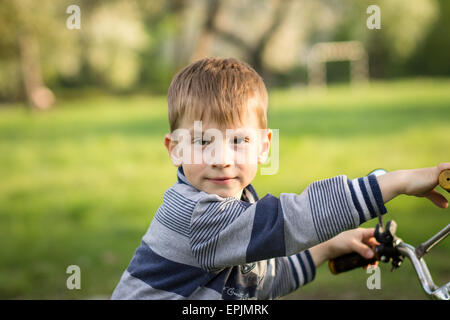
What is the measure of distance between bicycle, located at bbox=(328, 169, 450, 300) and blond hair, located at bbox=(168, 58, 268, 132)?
419 millimetres

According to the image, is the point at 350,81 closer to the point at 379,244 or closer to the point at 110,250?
the point at 110,250

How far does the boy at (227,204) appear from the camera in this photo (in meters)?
1.31

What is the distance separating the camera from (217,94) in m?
1.54

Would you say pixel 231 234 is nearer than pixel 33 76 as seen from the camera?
Yes

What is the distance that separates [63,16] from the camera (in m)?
14.2

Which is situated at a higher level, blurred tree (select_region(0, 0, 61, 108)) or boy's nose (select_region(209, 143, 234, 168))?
blurred tree (select_region(0, 0, 61, 108))

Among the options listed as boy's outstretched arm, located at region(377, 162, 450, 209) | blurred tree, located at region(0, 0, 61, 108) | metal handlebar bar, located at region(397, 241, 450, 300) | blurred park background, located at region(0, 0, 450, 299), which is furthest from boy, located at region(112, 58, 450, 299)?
blurred tree, located at region(0, 0, 61, 108)

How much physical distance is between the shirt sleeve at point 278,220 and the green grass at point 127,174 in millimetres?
1915

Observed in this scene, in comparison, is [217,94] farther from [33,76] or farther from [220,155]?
[33,76]

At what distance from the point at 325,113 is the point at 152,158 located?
226 inches

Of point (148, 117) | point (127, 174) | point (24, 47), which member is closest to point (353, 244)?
point (127, 174)

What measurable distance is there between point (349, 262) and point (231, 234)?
560 millimetres

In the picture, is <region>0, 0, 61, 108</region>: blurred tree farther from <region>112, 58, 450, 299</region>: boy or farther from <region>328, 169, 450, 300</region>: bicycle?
<region>328, 169, 450, 300</region>: bicycle

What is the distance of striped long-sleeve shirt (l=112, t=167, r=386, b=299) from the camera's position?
4.31 feet
